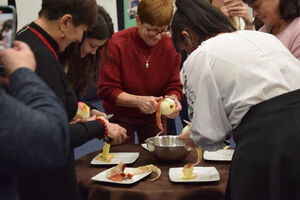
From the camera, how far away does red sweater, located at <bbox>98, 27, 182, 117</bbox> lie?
102 inches

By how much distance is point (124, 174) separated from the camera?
177 centimetres

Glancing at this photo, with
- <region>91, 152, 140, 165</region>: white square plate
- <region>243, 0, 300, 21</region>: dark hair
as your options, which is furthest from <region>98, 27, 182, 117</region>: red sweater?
<region>243, 0, 300, 21</region>: dark hair

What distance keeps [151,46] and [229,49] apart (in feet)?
4.27

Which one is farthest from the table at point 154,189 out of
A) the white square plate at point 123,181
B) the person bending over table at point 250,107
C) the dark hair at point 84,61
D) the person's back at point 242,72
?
the dark hair at point 84,61

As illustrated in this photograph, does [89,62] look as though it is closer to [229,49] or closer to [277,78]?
[229,49]

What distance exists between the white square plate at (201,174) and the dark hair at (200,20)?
649 mm

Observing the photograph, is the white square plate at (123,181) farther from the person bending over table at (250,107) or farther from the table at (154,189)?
the person bending over table at (250,107)

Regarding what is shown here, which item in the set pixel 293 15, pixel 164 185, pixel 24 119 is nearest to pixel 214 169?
pixel 164 185

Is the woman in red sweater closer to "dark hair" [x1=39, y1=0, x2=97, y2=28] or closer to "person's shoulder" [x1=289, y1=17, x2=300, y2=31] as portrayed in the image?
"person's shoulder" [x1=289, y1=17, x2=300, y2=31]

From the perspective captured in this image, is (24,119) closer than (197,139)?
Yes

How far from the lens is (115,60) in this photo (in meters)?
2.60

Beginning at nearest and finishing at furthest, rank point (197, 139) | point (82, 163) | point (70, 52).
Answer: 1. point (197, 139)
2. point (70, 52)
3. point (82, 163)

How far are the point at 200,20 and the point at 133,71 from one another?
3.60 ft

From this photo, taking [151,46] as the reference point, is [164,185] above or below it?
below
